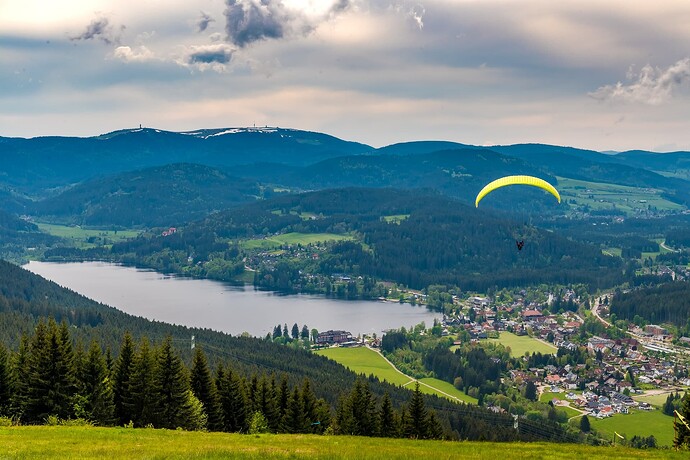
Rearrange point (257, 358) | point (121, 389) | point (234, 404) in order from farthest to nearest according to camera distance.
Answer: point (257, 358) → point (234, 404) → point (121, 389)

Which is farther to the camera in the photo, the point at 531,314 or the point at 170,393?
the point at 531,314

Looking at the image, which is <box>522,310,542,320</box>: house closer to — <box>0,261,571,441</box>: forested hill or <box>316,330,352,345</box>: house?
<box>316,330,352,345</box>: house

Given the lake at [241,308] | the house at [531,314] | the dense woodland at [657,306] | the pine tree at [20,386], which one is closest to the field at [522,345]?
the house at [531,314]

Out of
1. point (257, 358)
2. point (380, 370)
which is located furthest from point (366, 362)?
point (257, 358)

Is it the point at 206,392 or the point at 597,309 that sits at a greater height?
the point at 206,392

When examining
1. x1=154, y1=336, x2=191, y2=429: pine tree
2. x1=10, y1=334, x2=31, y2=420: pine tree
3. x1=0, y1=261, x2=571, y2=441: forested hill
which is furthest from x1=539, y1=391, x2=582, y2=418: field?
x1=10, y1=334, x2=31, y2=420: pine tree

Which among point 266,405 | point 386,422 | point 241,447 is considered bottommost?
point 386,422

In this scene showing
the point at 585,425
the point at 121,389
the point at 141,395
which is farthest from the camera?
the point at 585,425

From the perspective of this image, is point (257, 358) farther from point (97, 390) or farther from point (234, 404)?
point (97, 390)
